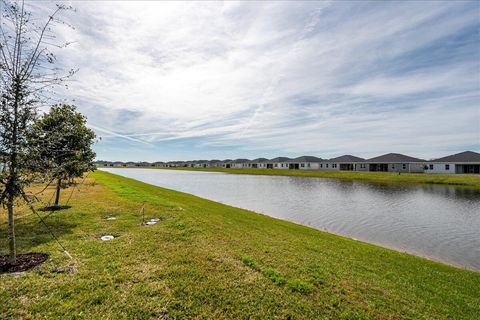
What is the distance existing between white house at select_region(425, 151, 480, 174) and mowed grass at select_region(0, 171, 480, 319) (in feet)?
210

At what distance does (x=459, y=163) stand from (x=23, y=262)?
7678 centimetres

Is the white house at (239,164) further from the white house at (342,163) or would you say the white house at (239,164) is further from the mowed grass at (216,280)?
the mowed grass at (216,280)

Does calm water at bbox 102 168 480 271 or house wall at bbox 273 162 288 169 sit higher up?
house wall at bbox 273 162 288 169

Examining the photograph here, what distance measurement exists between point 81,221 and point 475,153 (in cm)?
7937

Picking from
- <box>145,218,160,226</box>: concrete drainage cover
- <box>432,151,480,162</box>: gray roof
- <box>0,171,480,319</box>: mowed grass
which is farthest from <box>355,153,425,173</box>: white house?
<box>145,218,160,226</box>: concrete drainage cover

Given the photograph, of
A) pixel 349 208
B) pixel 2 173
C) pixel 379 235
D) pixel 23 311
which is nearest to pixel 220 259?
pixel 23 311

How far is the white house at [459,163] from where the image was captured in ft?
189

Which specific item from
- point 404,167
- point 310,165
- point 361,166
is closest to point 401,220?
point 404,167

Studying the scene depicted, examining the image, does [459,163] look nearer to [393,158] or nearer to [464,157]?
[464,157]

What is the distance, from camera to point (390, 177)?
178ft

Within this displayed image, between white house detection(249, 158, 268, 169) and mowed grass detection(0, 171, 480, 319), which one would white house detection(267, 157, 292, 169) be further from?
mowed grass detection(0, 171, 480, 319)

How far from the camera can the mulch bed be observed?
272 inches

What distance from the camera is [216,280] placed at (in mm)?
6762

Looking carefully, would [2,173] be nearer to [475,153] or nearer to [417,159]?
[475,153]
